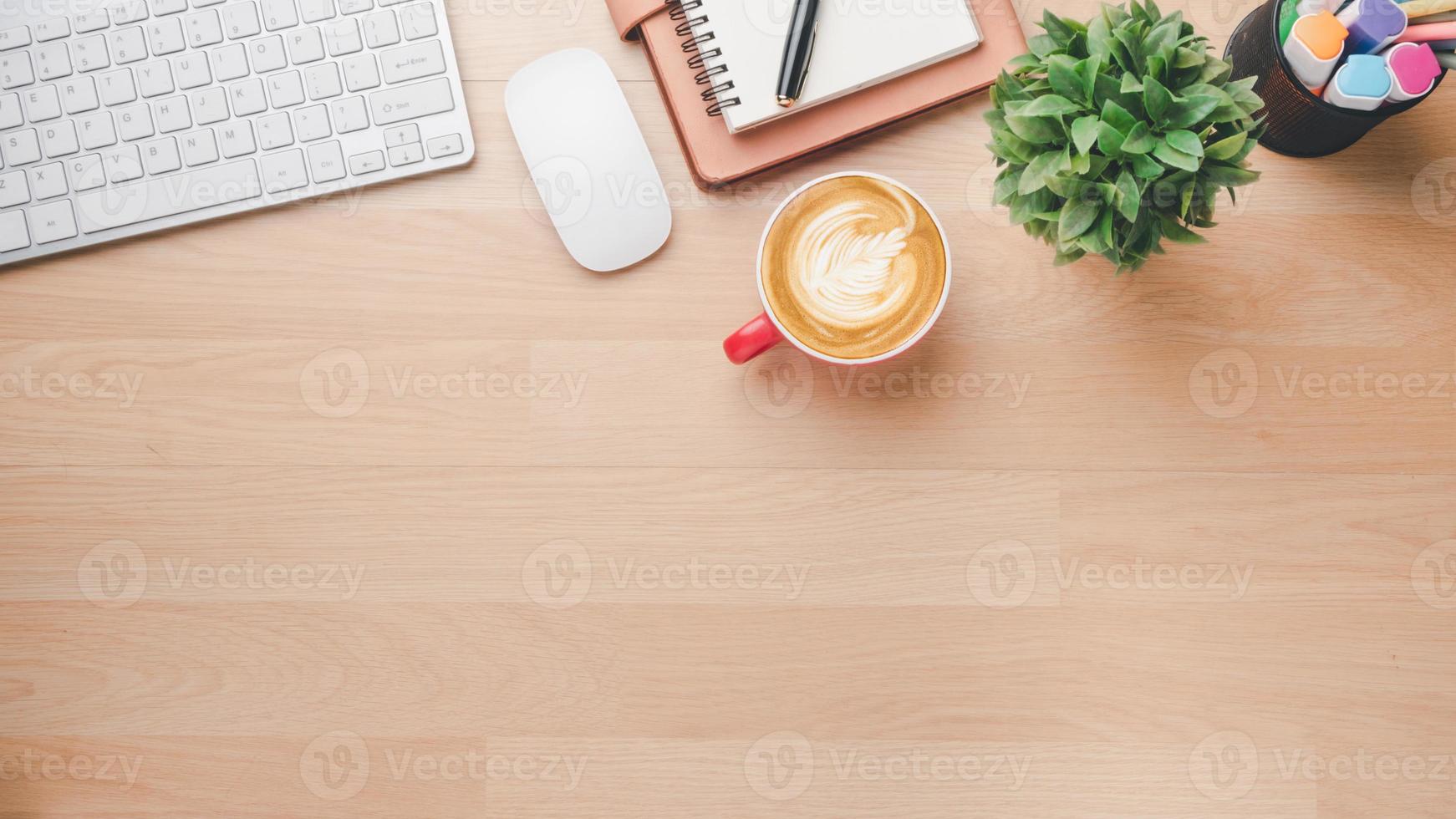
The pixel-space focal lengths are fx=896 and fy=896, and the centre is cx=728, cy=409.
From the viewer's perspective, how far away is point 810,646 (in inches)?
28.4

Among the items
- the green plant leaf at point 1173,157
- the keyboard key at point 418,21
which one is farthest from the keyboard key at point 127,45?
the green plant leaf at point 1173,157

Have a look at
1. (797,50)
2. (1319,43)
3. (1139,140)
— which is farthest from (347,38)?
(1319,43)

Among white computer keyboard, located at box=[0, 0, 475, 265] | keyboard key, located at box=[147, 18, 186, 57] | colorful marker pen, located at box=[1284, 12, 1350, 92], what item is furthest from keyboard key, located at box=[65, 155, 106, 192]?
colorful marker pen, located at box=[1284, 12, 1350, 92]

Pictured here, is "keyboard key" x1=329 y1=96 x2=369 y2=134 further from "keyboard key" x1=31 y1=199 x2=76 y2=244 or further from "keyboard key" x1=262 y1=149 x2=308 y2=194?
"keyboard key" x1=31 y1=199 x2=76 y2=244

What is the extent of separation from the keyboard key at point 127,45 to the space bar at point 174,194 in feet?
0.33

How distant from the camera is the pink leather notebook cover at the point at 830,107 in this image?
2.37 feet

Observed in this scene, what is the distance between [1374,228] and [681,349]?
575mm

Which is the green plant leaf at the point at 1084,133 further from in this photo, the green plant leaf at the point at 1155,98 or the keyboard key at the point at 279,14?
the keyboard key at the point at 279,14

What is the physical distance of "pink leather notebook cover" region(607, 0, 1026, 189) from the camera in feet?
2.37

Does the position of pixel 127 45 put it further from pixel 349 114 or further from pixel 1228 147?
pixel 1228 147

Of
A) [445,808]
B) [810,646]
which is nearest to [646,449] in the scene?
[810,646]

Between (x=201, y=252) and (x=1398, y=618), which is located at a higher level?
(x=201, y=252)

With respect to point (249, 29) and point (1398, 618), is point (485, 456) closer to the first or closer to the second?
point (249, 29)

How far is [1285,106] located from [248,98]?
0.81 m
